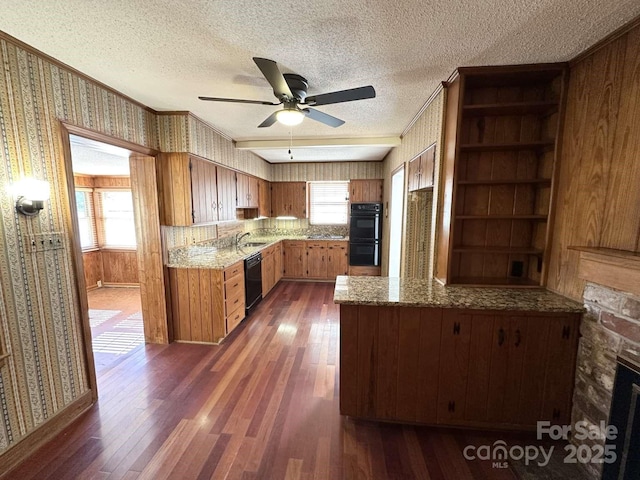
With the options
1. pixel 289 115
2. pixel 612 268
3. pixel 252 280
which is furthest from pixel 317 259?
pixel 612 268

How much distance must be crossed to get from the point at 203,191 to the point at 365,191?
3.44 m

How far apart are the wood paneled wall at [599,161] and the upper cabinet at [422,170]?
926mm

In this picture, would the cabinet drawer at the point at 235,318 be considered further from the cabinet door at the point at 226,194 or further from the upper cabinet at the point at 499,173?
the upper cabinet at the point at 499,173

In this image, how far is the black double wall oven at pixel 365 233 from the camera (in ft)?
18.0

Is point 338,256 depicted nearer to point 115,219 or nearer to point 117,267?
point 117,267

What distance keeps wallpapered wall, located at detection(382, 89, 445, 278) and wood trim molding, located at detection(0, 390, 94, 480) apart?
124 inches

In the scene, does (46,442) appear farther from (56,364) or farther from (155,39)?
(155,39)

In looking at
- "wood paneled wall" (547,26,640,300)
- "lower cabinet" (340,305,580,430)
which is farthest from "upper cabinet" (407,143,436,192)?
"lower cabinet" (340,305,580,430)

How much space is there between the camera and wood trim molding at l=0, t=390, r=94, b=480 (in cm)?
161

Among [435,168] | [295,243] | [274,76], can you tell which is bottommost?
[295,243]

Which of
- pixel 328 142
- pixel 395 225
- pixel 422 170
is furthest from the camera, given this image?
pixel 395 225

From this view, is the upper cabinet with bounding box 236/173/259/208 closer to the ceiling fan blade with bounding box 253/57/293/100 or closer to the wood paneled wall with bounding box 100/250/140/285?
the ceiling fan blade with bounding box 253/57/293/100

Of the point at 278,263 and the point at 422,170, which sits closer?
the point at 422,170

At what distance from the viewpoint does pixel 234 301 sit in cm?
338
